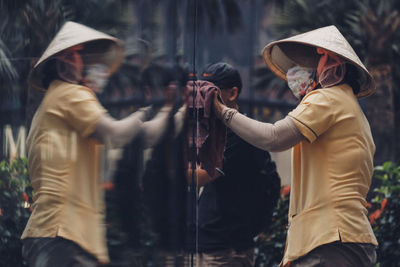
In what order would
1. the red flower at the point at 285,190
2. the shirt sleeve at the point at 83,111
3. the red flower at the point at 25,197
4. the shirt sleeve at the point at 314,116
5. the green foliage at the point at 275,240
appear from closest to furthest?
the shirt sleeve at the point at 83,111 → the red flower at the point at 25,197 → the shirt sleeve at the point at 314,116 → the red flower at the point at 285,190 → the green foliage at the point at 275,240

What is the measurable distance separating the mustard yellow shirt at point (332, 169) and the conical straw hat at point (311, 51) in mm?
168

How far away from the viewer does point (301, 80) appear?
3.37m

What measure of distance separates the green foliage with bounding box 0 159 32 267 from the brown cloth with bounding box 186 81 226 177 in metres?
0.65

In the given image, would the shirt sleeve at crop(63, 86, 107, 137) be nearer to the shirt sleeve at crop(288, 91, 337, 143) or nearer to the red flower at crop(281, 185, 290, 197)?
the shirt sleeve at crop(288, 91, 337, 143)

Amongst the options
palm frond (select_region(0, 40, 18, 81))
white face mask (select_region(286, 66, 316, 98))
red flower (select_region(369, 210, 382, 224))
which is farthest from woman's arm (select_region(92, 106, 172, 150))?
red flower (select_region(369, 210, 382, 224))

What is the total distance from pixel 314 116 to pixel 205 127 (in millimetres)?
513

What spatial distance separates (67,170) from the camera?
2805 millimetres

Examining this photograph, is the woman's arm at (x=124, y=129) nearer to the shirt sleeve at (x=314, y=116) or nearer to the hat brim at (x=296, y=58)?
the shirt sleeve at (x=314, y=116)

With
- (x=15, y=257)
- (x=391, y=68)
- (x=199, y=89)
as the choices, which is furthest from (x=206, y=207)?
(x=391, y=68)

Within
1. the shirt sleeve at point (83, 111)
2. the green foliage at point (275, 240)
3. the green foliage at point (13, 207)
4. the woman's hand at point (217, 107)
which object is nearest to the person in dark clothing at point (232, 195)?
the green foliage at point (275, 240)

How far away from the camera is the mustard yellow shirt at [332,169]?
3.14 metres

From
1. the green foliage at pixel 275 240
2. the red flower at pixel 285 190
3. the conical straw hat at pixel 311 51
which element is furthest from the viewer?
the green foliage at pixel 275 240

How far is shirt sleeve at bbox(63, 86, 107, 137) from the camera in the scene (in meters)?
2.76

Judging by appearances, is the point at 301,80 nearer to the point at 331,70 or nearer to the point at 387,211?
the point at 331,70
